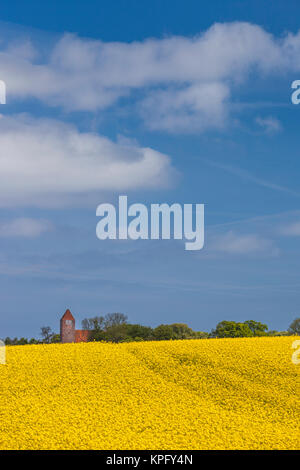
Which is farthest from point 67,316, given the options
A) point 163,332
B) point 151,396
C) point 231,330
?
point 151,396

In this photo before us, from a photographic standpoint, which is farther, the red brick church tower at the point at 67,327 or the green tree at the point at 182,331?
the green tree at the point at 182,331

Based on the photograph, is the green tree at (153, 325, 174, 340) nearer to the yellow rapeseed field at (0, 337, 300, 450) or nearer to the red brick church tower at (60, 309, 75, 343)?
the red brick church tower at (60, 309, 75, 343)

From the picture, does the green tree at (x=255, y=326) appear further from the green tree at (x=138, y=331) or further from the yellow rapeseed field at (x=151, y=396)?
the yellow rapeseed field at (x=151, y=396)

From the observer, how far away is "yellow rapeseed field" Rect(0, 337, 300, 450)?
766 inches

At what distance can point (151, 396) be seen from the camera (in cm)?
2273

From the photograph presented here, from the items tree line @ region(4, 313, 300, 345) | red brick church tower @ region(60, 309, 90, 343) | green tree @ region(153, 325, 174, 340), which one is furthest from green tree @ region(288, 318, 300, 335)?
red brick church tower @ region(60, 309, 90, 343)

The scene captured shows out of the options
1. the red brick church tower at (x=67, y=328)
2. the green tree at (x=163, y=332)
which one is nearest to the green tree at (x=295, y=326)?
the green tree at (x=163, y=332)

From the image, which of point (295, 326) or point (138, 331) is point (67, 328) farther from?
point (295, 326)

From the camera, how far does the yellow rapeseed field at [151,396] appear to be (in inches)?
766

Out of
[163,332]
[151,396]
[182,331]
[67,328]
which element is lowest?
[151,396]

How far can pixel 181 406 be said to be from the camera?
71.8 ft

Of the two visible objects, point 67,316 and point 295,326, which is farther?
point 295,326

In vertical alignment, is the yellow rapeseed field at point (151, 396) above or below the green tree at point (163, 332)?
below
